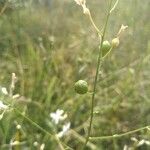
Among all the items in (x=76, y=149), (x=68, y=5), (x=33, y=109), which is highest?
(x=68, y=5)

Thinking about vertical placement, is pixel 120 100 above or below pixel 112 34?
below

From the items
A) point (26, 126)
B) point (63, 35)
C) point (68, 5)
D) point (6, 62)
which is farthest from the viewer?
point (68, 5)

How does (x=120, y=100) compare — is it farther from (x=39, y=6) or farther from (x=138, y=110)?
(x=39, y=6)

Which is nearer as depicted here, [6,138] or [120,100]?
[6,138]

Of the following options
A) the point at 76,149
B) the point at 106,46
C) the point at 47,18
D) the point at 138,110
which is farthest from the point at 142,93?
the point at 106,46

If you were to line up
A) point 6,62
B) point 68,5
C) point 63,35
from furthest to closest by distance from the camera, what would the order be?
1. point 68,5
2. point 63,35
3. point 6,62

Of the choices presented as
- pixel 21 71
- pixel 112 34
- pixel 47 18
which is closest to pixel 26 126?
pixel 21 71

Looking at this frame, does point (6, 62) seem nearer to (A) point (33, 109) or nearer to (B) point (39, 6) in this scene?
(A) point (33, 109)
